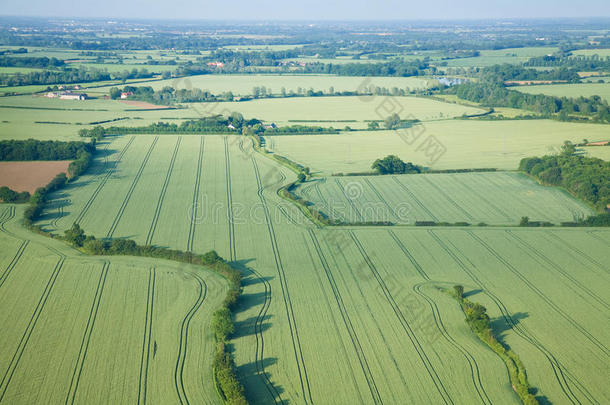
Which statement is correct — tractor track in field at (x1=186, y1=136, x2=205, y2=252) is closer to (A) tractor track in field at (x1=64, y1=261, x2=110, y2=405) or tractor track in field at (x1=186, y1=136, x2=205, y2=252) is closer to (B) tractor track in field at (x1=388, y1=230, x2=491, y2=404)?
(A) tractor track in field at (x1=64, y1=261, x2=110, y2=405)

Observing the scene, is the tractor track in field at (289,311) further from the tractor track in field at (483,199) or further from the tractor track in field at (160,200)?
the tractor track in field at (483,199)

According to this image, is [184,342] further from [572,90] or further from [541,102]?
[572,90]

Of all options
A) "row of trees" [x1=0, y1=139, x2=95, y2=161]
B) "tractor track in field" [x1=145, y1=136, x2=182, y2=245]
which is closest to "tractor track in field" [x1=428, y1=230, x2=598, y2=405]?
"tractor track in field" [x1=145, y1=136, x2=182, y2=245]

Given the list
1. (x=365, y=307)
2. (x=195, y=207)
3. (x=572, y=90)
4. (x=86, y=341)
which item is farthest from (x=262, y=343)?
(x=572, y=90)

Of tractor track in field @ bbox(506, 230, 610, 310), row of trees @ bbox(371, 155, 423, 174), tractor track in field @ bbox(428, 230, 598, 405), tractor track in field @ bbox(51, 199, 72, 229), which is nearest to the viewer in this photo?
tractor track in field @ bbox(428, 230, 598, 405)

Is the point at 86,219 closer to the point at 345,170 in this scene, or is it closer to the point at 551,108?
the point at 345,170
